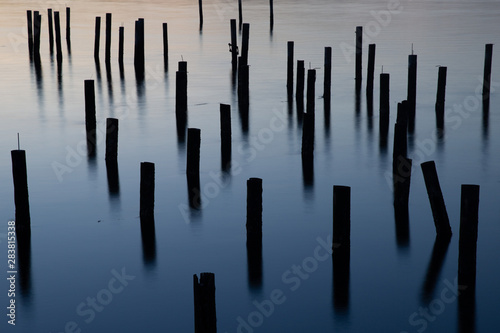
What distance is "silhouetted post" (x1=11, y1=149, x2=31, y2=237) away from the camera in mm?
10914

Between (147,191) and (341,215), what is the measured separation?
3050mm

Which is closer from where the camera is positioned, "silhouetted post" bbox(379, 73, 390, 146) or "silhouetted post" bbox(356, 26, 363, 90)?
"silhouetted post" bbox(379, 73, 390, 146)

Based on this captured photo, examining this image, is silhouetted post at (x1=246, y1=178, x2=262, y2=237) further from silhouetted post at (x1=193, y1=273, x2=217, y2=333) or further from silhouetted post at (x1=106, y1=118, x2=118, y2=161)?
silhouetted post at (x1=106, y1=118, x2=118, y2=161)

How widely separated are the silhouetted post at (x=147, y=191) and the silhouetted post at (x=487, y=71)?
11.3 meters

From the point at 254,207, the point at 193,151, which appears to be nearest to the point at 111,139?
the point at 193,151

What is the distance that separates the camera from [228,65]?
30.8 metres

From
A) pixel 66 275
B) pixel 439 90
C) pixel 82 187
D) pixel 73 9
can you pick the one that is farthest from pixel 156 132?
pixel 73 9

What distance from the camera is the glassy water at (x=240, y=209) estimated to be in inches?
386

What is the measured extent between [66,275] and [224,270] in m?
2.09

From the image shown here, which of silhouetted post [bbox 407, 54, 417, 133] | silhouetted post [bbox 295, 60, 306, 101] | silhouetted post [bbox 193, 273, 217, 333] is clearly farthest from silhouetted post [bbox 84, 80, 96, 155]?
silhouetted post [bbox 193, 273, 217, 333]

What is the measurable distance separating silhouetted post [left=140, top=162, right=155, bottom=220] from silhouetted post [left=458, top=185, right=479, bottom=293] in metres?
4.40

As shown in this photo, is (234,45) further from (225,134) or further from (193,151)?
(193,151)

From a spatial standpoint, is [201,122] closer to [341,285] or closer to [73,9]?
[341,285]

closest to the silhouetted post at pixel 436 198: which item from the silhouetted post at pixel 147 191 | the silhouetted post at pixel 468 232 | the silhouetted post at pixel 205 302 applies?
the silhouetted post at pixel 468 232
